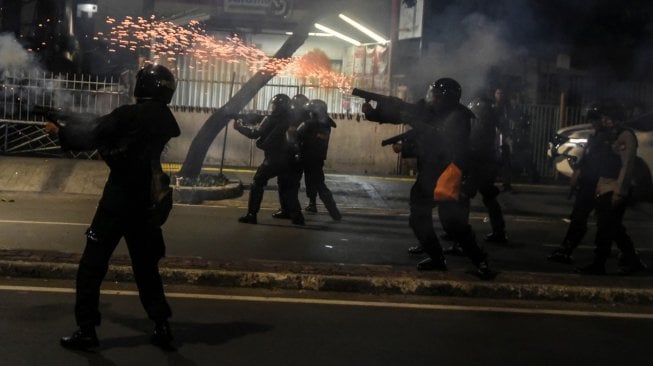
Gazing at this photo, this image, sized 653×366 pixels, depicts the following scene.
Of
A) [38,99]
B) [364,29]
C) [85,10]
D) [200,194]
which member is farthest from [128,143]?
[85,10]

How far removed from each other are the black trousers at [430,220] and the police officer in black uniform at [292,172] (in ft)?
9.92

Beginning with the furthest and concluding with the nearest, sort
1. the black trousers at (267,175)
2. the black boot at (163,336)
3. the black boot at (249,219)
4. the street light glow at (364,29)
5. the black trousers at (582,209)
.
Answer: the street light glow at (364,29)
the black boot at (249,219)
the black trousers at (267,175)
the black trousers at (582,209)
the black boot at (163,336)

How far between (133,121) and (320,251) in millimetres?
3892

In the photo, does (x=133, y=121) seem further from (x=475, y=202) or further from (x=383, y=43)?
(x=383, y=43)

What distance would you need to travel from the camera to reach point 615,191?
744 cm

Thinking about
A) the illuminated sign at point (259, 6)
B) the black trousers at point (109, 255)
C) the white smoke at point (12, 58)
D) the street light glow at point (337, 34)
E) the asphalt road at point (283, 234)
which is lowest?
the asphalt road at point (283, 234)

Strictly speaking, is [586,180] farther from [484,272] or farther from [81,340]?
[81,340]

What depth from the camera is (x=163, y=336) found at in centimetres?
506

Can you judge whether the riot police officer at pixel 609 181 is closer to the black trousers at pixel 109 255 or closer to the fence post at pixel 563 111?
Result: the black trousers at pixel 109 255

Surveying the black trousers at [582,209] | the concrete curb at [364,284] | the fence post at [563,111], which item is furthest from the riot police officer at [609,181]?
the fence post at [563,111]

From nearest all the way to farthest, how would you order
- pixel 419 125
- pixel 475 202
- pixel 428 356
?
pixel 428 356
pixel 419 125
pixel 475 202

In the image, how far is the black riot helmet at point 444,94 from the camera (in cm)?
701

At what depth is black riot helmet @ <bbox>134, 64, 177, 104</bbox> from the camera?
16.3ft

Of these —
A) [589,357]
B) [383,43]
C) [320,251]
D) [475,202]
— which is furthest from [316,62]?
[589,357]
